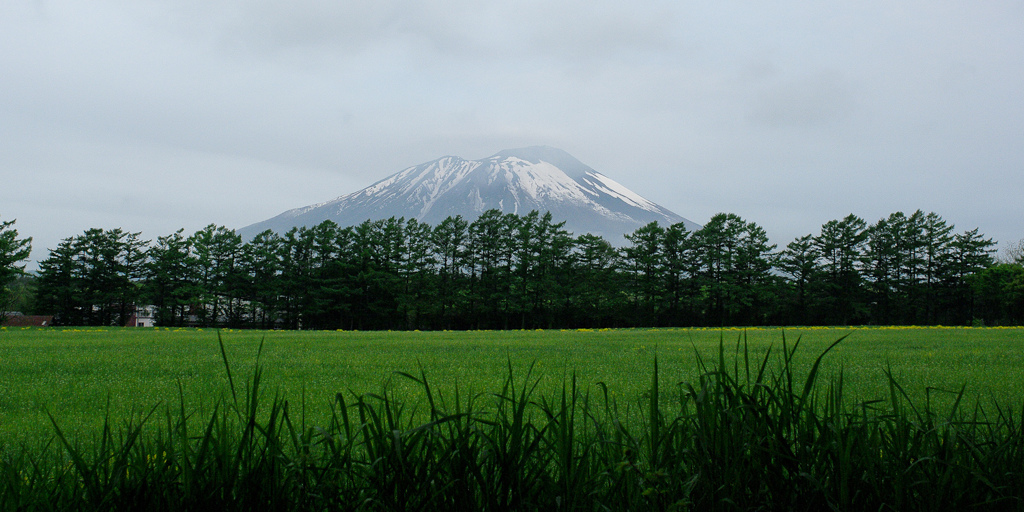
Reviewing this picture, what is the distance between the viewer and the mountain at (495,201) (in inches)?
6068

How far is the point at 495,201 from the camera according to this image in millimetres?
168250

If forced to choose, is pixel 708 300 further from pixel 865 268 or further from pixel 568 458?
pixel 568 458

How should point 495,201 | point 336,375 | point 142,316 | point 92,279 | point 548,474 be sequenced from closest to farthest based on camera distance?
point 548,474, point 336,375, point 92,279, point 142,316, point 495,201

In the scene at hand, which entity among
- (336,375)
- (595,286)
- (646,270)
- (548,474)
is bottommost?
(336,375)

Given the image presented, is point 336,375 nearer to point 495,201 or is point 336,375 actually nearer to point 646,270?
Answer: point 646,270

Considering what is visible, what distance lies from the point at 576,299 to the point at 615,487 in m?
43.1

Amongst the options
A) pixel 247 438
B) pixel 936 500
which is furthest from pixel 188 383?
pixel 936 500

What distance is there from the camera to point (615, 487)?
161 centimetres

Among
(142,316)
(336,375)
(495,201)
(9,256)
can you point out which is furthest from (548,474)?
(495,201)

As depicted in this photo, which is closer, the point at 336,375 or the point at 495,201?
the point at 336,375

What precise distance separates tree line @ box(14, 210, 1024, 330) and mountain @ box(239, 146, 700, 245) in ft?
317

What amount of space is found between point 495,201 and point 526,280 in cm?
12384

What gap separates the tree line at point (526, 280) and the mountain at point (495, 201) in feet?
317

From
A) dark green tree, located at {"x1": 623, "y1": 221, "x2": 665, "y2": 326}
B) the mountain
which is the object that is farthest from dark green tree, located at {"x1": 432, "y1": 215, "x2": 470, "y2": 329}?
the mountain
